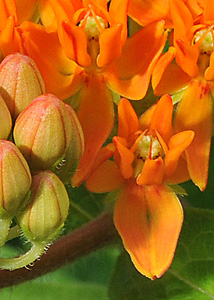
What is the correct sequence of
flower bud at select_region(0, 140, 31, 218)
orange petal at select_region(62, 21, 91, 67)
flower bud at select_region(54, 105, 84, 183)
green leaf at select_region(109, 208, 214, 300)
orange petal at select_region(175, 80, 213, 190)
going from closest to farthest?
flower bud at select_region(0, 140, 31, 218) < flower bud at select_region(54, 105, 84, 183) < orange petal at select_region(62, 21, 91, 67) < orange petal at select_region(175, 80, 213, 190) < green leaf at select_region(109, 208, 214, 300)

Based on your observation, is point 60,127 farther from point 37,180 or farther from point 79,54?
point 79,54

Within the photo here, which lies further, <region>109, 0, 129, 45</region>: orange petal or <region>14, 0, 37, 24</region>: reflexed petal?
<region>14, 0, 37, 24</region>: reflexed petal

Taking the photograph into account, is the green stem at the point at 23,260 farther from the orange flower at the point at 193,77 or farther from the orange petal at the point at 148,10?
A: the orange petal at the point at 148,10

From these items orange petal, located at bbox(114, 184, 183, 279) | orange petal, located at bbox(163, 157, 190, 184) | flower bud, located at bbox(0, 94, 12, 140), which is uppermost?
flower bud, located at bbox(0, 94, 12, 140)

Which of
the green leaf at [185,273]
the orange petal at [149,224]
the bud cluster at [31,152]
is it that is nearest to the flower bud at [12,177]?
the bud cluster at [31,152]

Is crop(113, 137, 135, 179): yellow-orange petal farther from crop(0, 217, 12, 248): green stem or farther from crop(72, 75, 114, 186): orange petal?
crop(0, 217, 12, 248): green stem

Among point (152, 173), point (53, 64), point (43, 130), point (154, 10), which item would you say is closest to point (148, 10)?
point (154, 10)

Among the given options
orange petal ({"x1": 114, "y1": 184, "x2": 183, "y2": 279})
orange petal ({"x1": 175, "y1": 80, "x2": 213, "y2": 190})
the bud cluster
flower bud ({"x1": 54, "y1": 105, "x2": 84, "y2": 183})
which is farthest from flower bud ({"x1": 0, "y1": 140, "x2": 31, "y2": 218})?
orange petal ({"x1": 175, "y1": 80, "x2": 213, "y2": 190})
